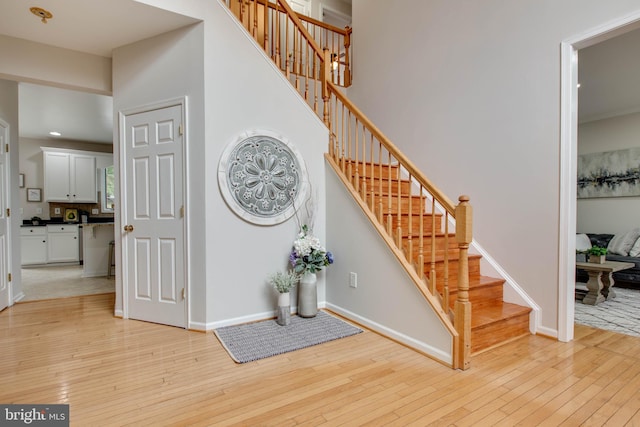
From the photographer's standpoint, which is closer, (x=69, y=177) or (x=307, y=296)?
(x=307, y=296)

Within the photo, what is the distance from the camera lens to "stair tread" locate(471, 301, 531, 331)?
252cm

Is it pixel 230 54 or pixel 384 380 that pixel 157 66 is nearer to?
pixel 230 54

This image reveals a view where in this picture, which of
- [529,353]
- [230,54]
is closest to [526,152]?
[529,353]

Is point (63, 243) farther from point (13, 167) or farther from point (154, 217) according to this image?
point (154, 217)

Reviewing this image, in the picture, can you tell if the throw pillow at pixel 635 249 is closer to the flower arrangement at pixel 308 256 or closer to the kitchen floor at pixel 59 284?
the flower arrangement at pixel 308 256

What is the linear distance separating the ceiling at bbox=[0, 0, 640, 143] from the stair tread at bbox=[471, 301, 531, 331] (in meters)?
3.07

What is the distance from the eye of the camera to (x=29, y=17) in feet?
9.06

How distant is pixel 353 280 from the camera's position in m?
3.14

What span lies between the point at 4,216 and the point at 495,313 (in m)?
5.10

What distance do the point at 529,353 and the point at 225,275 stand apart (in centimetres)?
256

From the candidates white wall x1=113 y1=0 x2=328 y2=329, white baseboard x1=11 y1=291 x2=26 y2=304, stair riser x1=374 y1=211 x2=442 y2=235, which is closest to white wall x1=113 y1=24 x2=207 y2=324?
white wall x1=113 y1=0 x2=328 y2=329


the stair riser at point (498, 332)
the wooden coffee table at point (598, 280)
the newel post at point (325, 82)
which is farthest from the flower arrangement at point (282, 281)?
the wooden coffee table at point (598, 280)

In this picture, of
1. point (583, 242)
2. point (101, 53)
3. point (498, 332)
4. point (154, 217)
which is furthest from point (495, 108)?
point (101, 53)

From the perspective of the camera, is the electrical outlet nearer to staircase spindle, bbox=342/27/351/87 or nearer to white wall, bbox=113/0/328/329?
white wall, bbox=113/0/328/329
